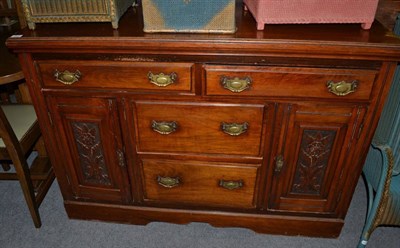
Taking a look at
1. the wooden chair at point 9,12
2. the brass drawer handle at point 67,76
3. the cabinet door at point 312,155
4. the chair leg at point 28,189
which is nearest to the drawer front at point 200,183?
the cabinet door at point 312,155

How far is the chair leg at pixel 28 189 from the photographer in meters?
1.92

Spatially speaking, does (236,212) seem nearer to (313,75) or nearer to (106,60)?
(313,75)

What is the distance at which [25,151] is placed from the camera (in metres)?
1.93

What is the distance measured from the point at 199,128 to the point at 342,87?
2.16 ft

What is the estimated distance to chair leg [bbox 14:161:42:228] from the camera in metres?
1.92

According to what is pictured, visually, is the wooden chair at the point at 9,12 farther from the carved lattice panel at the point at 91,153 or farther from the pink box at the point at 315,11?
the pink box at the point at 315,11

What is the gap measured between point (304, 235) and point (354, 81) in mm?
969

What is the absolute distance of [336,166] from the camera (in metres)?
1.77

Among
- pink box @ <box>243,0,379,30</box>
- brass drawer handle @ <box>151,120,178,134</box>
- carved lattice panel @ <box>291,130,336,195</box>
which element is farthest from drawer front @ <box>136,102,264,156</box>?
pink box @ <box>243,0,379,30</box>

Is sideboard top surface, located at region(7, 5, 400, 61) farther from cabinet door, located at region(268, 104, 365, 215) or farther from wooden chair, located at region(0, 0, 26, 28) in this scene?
wooden chair, located at region(0, 0, 26, 28)

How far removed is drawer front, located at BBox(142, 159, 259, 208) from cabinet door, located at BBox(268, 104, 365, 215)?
15 cm

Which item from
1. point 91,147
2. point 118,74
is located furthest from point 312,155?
point 91,147

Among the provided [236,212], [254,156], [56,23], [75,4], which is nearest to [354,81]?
[254,156]

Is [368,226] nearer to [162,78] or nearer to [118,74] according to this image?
[162,78]
